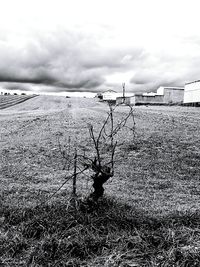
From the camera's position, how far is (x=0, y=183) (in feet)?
28.9

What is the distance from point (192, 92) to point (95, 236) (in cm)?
5263

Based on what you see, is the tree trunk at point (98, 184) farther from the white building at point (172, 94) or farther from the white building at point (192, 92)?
the white building at point (172, 94)

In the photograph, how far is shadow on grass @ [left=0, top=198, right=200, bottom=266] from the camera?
4969 millimetres

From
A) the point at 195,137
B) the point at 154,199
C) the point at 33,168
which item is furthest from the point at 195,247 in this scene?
the point at 195,137

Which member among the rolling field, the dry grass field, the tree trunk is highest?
the tree trunk

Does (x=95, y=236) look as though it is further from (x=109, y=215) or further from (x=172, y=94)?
(x=172, y=94)

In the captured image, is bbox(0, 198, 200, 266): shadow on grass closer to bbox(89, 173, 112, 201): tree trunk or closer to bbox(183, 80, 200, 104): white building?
bbox(89, 173, 112, 201): tree trunk

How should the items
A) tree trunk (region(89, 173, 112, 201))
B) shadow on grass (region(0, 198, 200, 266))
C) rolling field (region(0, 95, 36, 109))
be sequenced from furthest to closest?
rolling field (region(0, 95, 36, 109)) → tree trunk (region(89, 173, 112, 201)) → shadow on grass (region(0, 198, 200, 266))

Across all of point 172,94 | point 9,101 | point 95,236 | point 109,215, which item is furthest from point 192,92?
point 95,236

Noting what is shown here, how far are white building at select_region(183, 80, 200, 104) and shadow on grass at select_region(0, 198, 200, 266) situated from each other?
1941 inches

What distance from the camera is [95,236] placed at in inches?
221

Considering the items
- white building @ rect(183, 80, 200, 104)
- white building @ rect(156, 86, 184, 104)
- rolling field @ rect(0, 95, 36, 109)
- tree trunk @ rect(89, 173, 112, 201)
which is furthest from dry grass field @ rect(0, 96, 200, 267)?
white building @ rect(156, 86, 184, 104)

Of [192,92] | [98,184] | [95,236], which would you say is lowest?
[95,236]

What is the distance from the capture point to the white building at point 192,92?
52662 mm
